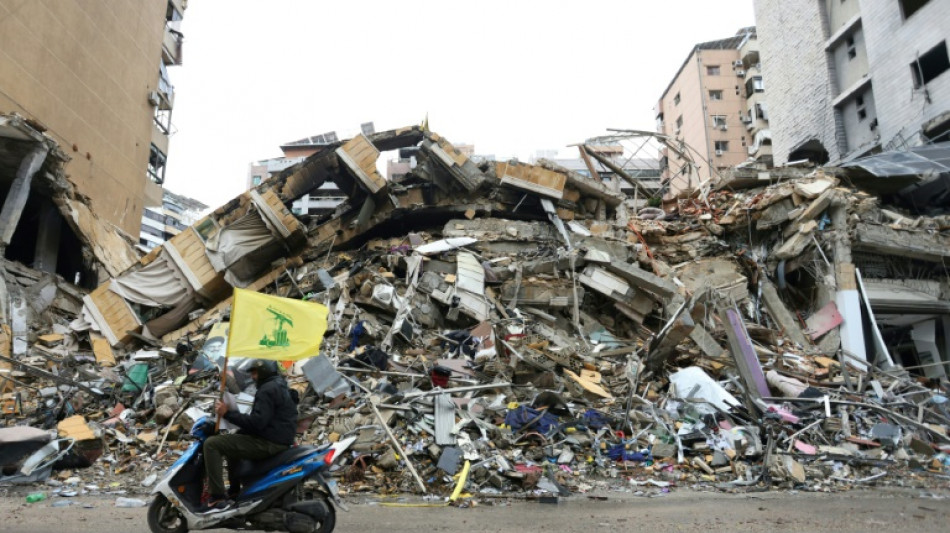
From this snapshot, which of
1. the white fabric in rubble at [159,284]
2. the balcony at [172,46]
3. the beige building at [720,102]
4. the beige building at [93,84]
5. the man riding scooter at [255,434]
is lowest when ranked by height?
the man riding scooter at [255,434]

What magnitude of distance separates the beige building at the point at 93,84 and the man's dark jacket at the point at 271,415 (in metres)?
14.0

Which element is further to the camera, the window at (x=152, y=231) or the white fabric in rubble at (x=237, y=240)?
the window at (x=152, y=231)

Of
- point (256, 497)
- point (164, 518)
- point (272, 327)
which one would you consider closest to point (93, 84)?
point (272, 327)

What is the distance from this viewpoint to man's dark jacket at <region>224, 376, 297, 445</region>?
12.8ft

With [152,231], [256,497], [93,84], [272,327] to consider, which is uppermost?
[152,231]

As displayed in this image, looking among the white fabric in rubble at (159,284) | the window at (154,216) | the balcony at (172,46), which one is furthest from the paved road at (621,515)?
Result: the window at (154,216)

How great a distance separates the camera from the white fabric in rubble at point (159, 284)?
1452 cm

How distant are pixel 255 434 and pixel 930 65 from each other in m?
25.9

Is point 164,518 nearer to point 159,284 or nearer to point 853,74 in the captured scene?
point 159,284

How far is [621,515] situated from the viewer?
17.1ft

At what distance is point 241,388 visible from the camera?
8.81 metres

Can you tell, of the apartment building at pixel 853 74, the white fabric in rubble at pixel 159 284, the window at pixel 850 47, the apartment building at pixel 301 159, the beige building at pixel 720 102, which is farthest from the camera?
the apartment building at pixel 301 159

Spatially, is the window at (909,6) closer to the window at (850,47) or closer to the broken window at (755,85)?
the window at (850,47)

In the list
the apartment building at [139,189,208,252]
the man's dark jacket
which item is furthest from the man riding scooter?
the apartment building at [139,189,208,252]
